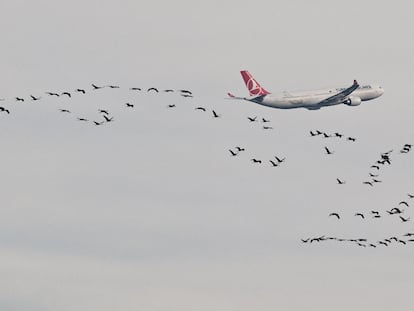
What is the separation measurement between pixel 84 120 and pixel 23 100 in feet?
39.1

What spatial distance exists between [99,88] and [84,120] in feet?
20.9

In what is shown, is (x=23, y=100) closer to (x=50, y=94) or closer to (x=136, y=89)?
(x=50, y=94)

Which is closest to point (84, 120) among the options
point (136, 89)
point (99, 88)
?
point (99, 88)

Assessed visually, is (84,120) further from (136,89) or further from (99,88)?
(136,89)

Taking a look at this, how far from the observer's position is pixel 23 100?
193 meters

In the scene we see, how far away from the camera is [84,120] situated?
7830 inches

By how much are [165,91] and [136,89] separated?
599 inches

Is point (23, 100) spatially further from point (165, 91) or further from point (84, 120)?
point (165, 91)

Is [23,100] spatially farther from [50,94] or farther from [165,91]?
[165,91]

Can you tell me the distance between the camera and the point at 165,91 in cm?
19538

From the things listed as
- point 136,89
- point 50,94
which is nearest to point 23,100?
point 50,94

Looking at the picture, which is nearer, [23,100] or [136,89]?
[136,89]

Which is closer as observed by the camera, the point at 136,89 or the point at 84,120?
the point at 136,89

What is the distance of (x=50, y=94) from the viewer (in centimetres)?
19150
